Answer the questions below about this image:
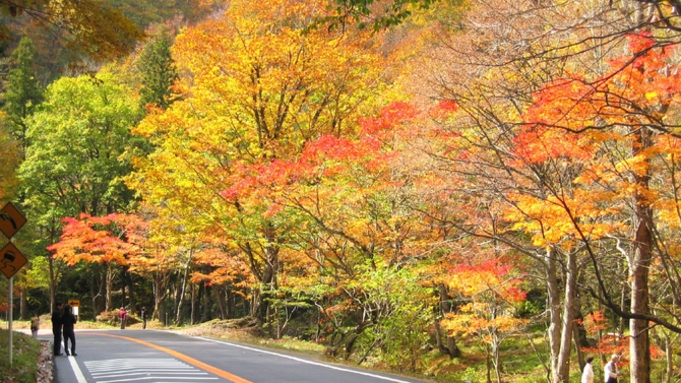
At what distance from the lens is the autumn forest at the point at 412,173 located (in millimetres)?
7762

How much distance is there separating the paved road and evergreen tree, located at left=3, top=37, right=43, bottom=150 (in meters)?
28.4

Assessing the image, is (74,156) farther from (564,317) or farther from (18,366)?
(564,317)

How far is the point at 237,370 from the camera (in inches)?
429

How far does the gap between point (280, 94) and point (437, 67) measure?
774cm

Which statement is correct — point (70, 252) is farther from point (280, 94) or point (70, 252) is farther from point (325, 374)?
point (325, 374)

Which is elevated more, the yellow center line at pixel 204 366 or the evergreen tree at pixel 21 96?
the evergreen tree at pixel 21 96

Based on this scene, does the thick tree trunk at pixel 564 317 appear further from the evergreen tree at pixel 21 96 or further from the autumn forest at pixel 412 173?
the evergreen tree at pixel 21 96

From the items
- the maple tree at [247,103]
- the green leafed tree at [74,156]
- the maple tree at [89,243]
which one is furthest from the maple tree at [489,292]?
the green leafed tree at [74,156]

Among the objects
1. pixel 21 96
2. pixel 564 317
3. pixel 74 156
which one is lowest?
pixel 564 317

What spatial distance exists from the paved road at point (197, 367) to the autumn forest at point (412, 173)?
281cm

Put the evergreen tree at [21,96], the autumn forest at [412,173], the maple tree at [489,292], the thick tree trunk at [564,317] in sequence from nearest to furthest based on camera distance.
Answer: the autumn forest at [412,173] < the thick tree trunk at [564,317] < the maple tree at [489,292] < the evergreen tree at [21,96]

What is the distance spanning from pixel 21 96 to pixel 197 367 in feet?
115

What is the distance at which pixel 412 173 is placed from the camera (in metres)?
13.8

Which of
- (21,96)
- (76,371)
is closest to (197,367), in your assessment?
(76,371)
